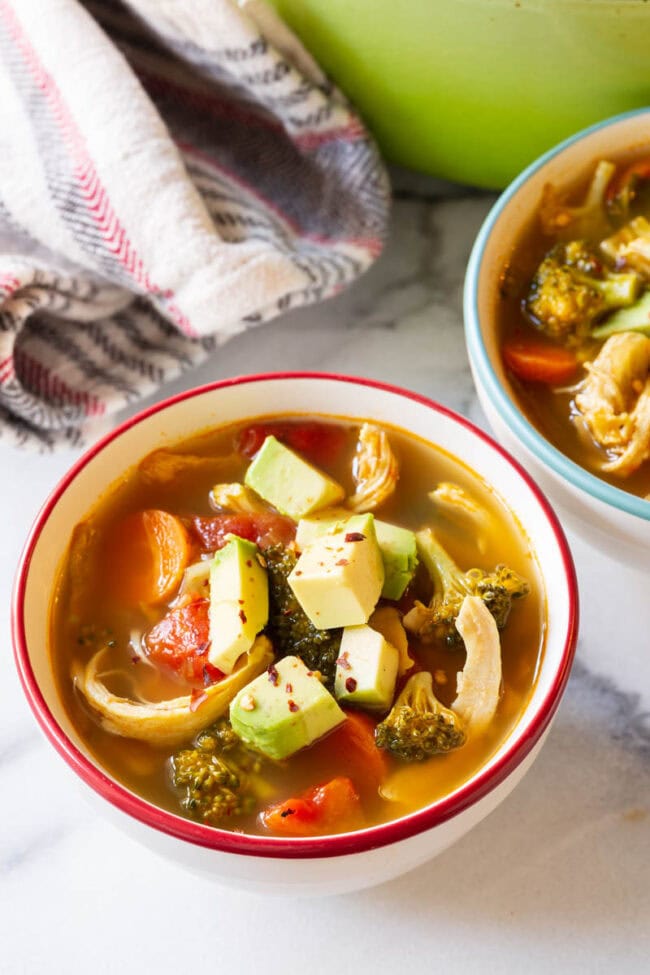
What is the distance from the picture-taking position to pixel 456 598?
146cm

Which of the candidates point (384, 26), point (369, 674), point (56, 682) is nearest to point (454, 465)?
point (369, 674)

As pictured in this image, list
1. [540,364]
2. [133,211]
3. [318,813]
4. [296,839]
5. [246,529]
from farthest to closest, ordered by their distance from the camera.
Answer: [133,211]
[540,364]
[246,529]
[318,813]
[296,839]

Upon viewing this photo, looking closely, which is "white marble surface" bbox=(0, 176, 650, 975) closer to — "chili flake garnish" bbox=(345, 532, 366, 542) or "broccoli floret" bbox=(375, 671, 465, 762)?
"broccoli floret" bbox=(375, 671, 465, 762)

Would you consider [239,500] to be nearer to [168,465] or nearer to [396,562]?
[168,465]

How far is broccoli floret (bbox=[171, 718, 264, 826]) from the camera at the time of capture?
132 cm

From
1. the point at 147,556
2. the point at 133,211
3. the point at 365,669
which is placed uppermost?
the point at 133,211

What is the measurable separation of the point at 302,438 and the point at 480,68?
71 centimetres

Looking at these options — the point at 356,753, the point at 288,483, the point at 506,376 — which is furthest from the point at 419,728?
the point at 506,376

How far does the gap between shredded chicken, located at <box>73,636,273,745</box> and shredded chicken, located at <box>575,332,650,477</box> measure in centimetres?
63

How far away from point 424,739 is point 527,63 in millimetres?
1121

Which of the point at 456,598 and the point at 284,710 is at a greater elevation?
the point at 284,710

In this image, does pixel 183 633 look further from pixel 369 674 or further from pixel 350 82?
pixel 350 82

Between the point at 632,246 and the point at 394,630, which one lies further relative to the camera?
the point at 632,246

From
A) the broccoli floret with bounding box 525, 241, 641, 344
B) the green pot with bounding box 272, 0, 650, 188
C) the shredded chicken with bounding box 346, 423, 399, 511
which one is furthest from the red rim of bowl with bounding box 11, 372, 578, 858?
the green pot with bounding box 272, 0, 650, 188
